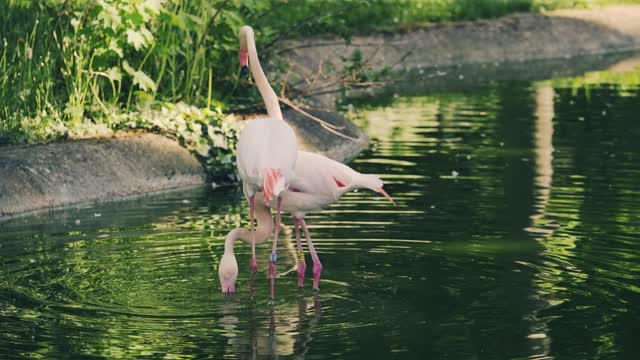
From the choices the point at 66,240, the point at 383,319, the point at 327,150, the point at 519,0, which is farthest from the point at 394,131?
the point at 519,0

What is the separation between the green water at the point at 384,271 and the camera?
7.44m

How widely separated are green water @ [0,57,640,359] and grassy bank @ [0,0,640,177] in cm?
116

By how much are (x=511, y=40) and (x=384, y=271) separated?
1815cm

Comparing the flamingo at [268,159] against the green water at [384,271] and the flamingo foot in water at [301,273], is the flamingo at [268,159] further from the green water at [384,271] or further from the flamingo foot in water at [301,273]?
the green water at [384,271]

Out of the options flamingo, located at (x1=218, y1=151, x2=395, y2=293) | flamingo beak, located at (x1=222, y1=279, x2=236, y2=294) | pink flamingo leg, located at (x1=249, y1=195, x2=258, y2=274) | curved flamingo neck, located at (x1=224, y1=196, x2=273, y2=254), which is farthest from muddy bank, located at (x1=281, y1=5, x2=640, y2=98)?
flamingo beak, located at (x1=222, y1=279, x2=236, y2=294)

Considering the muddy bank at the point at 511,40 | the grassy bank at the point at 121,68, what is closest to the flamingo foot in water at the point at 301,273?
the grassy bank at the point at 121,68

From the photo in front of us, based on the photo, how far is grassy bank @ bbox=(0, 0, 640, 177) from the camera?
13.2 m

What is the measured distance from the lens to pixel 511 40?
26.8 meters

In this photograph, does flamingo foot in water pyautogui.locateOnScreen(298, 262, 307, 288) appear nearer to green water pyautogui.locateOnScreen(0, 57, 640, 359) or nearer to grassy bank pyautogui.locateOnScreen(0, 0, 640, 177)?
green water pyautogui.locateOnScreen(0, 57, 640, 359)

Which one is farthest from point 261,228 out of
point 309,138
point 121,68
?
point 309,138

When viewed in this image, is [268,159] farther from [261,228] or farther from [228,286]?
[261,228]

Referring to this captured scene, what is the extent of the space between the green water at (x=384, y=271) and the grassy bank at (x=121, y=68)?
1.16 meters

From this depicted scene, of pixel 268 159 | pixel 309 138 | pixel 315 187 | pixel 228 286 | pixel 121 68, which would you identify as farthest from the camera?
pixel 309 138

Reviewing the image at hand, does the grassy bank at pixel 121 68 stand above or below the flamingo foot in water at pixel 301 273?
above
